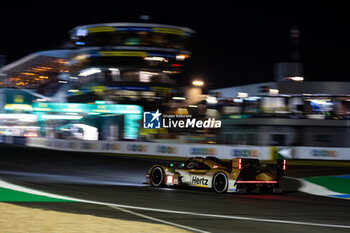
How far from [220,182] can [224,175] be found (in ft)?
0.83

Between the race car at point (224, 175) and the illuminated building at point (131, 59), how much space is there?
45.9 meters

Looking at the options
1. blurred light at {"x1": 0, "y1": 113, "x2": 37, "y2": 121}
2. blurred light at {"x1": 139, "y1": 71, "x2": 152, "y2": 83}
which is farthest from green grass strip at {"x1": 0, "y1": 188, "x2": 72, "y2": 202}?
blurred light at {"x1": 0, "y1": 113, "x2": 37, "y2": 121}

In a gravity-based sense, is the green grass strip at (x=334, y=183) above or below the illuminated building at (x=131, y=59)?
below

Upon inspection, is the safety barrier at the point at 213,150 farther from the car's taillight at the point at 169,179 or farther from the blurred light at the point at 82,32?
the blurred light at the point at 82,32

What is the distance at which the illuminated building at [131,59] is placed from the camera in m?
58.6

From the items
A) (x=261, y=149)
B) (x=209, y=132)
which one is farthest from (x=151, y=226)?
(x=209, y=132)

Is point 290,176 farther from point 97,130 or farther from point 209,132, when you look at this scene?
point 97,130

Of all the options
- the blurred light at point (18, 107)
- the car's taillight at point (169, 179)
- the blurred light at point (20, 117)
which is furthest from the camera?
the blurred light at point (18, 107)

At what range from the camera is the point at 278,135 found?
4509 cm

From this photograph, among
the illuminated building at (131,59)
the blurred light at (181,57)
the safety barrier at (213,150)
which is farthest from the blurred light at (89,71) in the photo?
the safety barrier at (213,150)

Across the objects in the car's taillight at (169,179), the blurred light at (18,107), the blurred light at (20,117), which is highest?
the blurred light at (18,107)

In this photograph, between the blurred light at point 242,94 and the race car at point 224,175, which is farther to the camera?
the blurred light at point 242,94

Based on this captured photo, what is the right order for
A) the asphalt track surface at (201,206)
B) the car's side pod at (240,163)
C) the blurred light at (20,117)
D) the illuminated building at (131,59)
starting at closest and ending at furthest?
1. the asphalt track surface at (201,206)
2. the car's side pod at (240,163)
3. the illuminated building at (131,59)
4. the blurred light at (20,117)

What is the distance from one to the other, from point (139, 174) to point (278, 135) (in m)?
28.8
